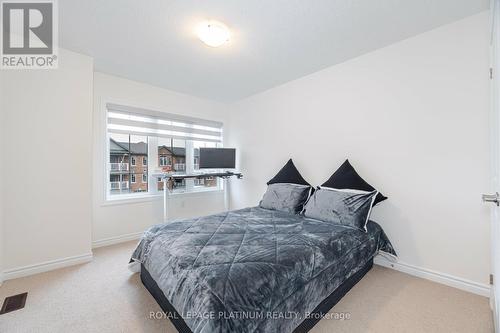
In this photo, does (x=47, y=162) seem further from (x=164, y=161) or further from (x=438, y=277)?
(x=438, y=277)

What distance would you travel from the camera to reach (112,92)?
10.7 ft

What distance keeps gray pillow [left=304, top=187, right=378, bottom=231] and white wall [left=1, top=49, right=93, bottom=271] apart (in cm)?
288

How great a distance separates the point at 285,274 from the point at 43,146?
2915mm

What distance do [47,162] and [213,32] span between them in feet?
7.75

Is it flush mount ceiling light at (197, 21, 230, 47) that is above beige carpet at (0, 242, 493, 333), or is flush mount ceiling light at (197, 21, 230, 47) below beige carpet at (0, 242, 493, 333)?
above

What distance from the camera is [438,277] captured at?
2.14 meters

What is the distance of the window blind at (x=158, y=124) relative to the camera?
11.2 ft

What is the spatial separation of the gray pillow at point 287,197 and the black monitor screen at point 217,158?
1329mm

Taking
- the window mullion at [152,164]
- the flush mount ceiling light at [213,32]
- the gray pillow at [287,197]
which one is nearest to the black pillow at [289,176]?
the gray pillow at [287,197]

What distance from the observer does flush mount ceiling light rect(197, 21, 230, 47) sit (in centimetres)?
208

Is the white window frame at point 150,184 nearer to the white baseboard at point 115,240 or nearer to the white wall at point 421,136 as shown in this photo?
the white baseboard at point 115,240

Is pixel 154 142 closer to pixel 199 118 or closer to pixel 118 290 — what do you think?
pixel 199 118
